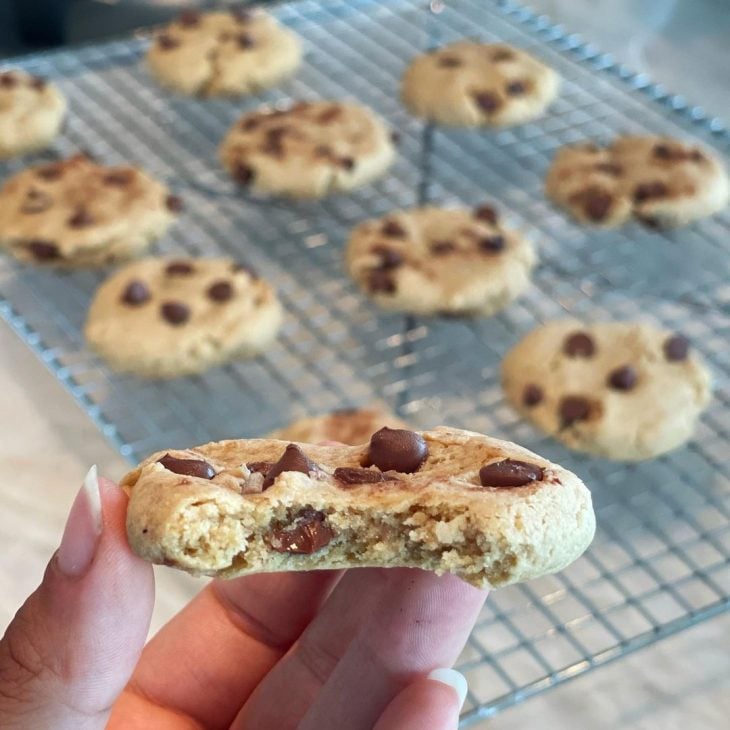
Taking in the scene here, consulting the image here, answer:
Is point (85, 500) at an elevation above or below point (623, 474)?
above

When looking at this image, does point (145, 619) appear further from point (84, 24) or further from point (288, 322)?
point (84, 24)

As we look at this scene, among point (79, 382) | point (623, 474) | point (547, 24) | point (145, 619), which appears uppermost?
point (145, 619)

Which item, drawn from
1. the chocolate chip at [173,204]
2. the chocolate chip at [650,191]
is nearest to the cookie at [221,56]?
the chocolate chip at [173,204]

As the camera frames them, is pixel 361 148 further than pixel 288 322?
Yes

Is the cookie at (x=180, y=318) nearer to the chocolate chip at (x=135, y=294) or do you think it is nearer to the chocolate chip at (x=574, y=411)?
the chocolate chip at (x=135, y=294)

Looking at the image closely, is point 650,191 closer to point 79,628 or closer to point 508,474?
point 508,474

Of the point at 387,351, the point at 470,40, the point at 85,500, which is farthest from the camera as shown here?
the point at 470,40

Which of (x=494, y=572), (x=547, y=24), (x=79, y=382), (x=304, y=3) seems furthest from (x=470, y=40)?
(x=494, y=572)
